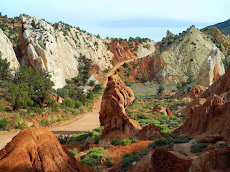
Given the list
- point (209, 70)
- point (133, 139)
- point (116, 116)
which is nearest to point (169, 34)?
point (209, 70)

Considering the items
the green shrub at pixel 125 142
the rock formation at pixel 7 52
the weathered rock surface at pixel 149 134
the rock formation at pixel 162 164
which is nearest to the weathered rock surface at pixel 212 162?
the rock formation at pixel 162 164

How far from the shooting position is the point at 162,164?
28.1 ft

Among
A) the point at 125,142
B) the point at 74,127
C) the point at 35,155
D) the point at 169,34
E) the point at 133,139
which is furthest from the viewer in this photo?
the point at 169,34

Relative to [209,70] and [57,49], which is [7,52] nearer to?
[57,49]

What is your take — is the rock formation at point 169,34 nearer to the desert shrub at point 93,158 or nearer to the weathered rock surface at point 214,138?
the weathered rock surface at point 214,138

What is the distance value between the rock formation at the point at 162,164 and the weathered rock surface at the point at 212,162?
0.46 m

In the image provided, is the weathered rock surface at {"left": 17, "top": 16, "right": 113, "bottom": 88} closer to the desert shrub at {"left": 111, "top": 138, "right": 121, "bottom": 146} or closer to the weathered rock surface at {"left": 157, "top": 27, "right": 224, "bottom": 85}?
the weathered rock surface at {"left": 157, "top": 27, "right": 224, "bottom": 85}

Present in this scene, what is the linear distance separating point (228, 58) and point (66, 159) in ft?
286

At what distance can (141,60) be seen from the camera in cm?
9131

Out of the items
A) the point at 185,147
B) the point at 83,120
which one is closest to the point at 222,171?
the point at 185,147

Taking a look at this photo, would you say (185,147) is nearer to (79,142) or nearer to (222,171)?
(222,171)

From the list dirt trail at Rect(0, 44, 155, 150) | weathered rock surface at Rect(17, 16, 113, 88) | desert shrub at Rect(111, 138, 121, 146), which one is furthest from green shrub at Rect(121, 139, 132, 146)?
weathered rock surface at Rect(17, 16, 113, 88)

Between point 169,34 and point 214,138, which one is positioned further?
point 169,34

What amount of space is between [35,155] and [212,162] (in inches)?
273
